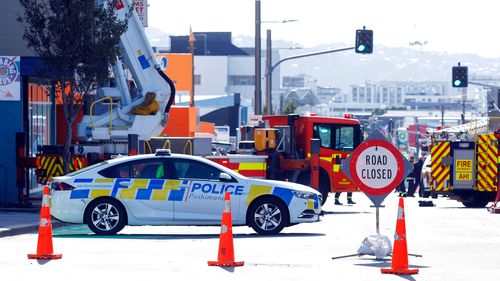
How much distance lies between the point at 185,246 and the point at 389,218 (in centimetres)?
962

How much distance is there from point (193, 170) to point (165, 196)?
68cm

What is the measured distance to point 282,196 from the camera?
2109 cm

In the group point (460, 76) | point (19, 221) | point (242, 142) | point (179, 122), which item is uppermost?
point (460, 76)

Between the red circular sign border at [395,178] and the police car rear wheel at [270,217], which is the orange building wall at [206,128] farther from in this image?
the red circular sign border at [395,178]

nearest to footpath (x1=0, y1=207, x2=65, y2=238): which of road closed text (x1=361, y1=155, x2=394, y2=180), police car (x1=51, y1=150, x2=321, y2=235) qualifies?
police car (x1=51, y1=150, x2=321, y2=235)

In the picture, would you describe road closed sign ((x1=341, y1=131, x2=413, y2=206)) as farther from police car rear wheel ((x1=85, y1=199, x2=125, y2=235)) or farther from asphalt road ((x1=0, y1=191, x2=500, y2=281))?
police car rear wheel ((x1=85, y1=199, x2=125, y2=235))

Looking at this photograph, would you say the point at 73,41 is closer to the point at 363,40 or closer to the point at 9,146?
the point at 9,146

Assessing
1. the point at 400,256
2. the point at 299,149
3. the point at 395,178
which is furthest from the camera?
the point at 299,149

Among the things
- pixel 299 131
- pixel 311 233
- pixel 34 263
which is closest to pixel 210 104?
pixel 299 131

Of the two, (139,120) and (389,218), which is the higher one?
(139,120)

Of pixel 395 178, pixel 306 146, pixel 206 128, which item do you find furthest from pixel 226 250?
pixel 206 128

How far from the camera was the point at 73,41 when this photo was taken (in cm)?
2780

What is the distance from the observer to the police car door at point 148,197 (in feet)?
68.1

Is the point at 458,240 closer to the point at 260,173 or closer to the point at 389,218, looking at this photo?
the point at 389,218
